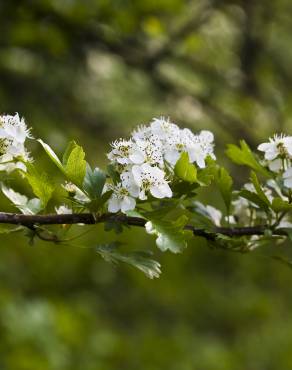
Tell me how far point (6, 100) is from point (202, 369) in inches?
118

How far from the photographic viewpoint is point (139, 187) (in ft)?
4.50

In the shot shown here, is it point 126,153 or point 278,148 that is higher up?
Result: point 278,148

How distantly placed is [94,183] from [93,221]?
0.07 meters

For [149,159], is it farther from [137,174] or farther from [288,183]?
[288,183]

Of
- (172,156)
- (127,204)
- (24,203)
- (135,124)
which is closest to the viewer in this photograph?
(127,204)

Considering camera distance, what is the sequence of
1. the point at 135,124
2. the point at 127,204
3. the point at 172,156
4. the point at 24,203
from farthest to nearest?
the point at 135,124 → the point at 24,203 → the point at 172,156 → the point at 127,204

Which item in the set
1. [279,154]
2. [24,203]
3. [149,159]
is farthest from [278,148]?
[24,203]

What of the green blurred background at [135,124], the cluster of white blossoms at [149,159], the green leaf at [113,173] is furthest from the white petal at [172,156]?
the green blurred background at [135,124]

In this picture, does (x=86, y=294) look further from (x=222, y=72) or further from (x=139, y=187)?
(x=139, y=187)

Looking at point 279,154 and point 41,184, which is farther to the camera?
point 279,154

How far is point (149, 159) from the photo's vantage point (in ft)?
4.68

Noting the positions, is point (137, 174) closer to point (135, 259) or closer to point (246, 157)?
point (135, 259)

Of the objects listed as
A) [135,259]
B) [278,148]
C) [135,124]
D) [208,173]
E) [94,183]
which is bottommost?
[135,259]

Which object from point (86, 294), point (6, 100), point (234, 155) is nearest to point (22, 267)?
point (86, 294)
